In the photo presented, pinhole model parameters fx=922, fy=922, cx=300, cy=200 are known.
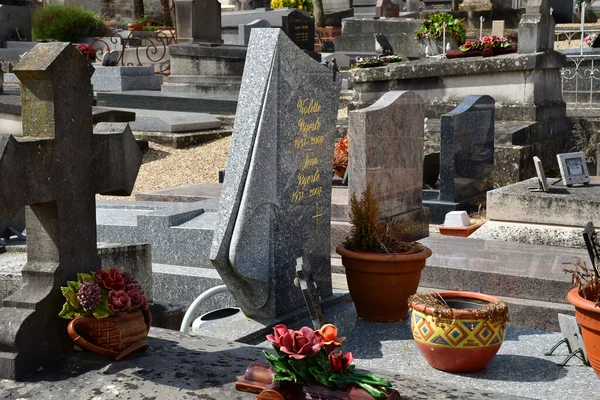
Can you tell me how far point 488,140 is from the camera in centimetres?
997

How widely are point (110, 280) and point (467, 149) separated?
250 inches

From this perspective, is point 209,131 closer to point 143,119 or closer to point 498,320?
point 143,119

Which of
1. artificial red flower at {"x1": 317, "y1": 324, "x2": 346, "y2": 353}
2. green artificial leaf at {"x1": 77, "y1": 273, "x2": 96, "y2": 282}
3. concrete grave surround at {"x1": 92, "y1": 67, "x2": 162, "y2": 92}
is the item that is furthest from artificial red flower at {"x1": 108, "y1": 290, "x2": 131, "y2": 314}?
concrete grave surround at {"x1": 92, "y1": 67, "x2": 162, "y2": 92}

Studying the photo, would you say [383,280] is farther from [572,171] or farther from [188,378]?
[572,171]

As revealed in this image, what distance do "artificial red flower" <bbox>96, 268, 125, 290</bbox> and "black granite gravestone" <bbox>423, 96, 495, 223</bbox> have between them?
5777 mm

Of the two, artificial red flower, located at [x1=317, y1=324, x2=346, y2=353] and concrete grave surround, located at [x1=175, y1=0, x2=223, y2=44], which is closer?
artificial red flower, located at [x1=317, y1=324, x2=346, y2=353]

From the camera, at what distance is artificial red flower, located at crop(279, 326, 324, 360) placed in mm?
3096

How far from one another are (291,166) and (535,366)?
66.0 inches

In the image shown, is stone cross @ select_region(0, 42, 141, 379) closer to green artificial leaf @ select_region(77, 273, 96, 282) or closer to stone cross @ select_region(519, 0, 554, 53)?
green artificial leaf @ select_region(77, 273, 96, 282)

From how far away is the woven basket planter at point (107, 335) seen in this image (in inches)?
142

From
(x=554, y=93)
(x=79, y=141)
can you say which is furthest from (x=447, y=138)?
(x=79, y=141)

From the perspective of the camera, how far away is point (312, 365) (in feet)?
10.3

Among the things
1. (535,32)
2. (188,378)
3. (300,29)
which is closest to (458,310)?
(188,378)

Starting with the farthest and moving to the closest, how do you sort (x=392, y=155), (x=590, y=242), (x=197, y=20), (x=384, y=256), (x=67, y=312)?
(x=197, y=20), (x=392, y=155), (x=384, y=256), (x=590, y=242), (x=67, y=312)
